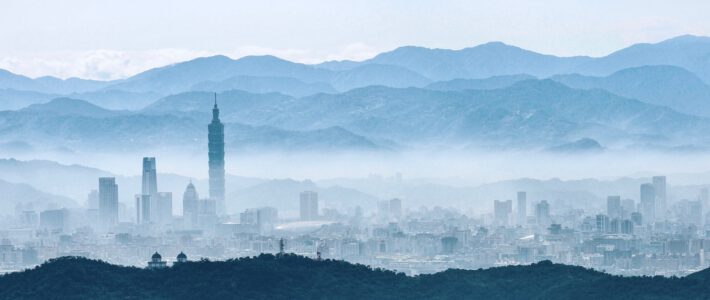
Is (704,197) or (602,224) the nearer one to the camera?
(602,224)

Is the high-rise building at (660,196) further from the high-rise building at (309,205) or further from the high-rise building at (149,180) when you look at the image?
the high-rise building at (149,180)

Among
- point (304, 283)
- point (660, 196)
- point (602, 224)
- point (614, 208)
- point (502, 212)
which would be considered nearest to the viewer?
point (304, 283)

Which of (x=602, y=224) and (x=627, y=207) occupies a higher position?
(x=627, y=207)

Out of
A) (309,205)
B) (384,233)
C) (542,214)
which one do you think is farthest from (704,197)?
(384,233)

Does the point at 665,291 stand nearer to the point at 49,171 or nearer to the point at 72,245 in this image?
the point at 72,245

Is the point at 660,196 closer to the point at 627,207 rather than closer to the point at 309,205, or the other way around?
the point at 627,207

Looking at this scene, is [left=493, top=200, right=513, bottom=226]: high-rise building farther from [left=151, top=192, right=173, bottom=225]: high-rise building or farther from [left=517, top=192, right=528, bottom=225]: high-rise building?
[left=151, top=192, right=173, bottom=225]: high-rise building

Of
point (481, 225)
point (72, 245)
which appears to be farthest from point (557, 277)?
point (481, 225)
